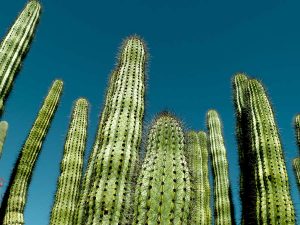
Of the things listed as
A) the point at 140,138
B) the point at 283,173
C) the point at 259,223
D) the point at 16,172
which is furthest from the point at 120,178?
the point at 16,172

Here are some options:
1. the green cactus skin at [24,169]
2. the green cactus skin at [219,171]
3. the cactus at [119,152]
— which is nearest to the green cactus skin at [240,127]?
the green cactus skin at [219,171]

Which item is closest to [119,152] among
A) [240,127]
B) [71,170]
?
[71,170]

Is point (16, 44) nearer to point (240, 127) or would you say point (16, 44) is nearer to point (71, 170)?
point (71, 170)

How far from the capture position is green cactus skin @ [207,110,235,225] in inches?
393

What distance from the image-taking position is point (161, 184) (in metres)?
4.12

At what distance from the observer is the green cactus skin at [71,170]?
8675 millimetres

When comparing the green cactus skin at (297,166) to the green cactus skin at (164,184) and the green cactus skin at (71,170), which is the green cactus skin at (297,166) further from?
the green cactus skin at (164,184)

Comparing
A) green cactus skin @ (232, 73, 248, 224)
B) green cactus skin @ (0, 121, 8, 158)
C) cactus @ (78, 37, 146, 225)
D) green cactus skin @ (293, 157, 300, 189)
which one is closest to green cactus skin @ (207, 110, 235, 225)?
green cactus skin @ (232, 73, 248, 224)

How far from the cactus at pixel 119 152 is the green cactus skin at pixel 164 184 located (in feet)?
1.76

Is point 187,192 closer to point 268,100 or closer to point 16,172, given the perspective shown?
point 268,100

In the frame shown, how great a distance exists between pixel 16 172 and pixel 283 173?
628cm

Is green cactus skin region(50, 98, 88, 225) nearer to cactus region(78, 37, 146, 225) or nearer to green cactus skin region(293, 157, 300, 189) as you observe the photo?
cactus region(78, 37, 146, 225)

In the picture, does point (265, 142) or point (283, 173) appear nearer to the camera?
point (283, 173)

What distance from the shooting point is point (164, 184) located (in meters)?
4.12
